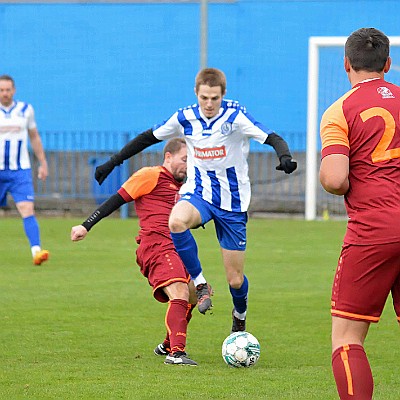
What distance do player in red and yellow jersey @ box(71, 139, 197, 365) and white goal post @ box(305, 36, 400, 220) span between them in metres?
12.5

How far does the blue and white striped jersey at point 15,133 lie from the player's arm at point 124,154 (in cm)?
592

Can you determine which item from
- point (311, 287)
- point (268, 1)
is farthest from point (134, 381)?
point (268, 1)

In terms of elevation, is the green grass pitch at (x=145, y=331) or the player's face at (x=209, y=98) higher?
the player's face at (x=209, y=98)

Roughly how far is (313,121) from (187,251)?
1342 centimetres

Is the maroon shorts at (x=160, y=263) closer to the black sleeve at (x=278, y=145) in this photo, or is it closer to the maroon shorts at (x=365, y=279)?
the black sleeve at (x=278, y=145)

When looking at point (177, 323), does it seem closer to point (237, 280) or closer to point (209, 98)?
point (237, 280)

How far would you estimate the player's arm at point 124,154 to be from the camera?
826 centimetres

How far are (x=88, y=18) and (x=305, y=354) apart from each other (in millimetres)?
18647

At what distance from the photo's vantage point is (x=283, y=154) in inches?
300

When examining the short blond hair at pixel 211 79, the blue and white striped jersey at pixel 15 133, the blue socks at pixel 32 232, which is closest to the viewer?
the short blond hair at pixel 211 79

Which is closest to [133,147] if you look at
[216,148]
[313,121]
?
[216,148]

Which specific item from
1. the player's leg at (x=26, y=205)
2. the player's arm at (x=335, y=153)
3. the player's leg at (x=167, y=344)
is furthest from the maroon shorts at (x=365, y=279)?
the player's leg at (x=26, y=205)

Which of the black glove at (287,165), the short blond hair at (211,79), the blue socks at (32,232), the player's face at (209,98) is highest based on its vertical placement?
the short blond hair at (211,79)

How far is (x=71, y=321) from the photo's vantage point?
9.44m
